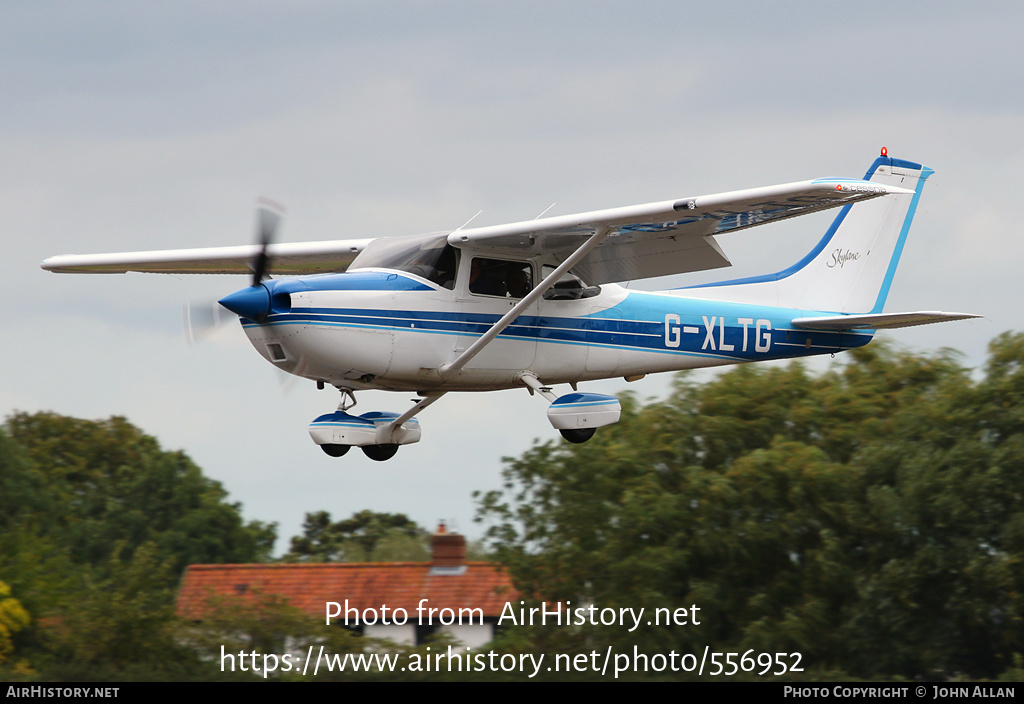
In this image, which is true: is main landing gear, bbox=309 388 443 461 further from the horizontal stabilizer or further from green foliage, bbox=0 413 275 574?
green foliage, bbox=0 413 275 574

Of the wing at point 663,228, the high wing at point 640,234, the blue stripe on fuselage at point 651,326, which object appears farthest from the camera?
the blue stripe on fuselage at point 651,326

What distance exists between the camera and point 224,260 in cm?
1658

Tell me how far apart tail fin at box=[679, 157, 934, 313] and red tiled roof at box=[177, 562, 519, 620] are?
46.7ft

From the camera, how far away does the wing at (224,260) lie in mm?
16422

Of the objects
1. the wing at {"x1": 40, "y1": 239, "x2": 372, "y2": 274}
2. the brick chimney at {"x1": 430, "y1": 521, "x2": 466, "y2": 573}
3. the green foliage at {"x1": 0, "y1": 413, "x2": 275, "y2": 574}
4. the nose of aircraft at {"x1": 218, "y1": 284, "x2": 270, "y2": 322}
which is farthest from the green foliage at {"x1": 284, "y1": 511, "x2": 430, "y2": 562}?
the nose of aircraft at {"x1": 218, "y1": 284, "x2": 270, "y2": 322}

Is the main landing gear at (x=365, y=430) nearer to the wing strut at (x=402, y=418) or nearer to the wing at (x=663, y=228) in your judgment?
the wing strut at (x=402, y=418)

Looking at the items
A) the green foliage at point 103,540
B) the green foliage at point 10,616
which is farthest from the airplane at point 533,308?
the green foliage at point 10,616

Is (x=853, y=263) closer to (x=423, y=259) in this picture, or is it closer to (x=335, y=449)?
(x=423, y=259)

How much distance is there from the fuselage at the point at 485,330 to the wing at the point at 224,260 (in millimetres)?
2744

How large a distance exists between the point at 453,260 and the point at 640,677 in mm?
13578

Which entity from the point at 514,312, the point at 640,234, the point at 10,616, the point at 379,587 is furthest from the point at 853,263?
the point at 10,616

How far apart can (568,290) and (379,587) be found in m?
18.6

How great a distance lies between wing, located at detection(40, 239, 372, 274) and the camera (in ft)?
53.9
